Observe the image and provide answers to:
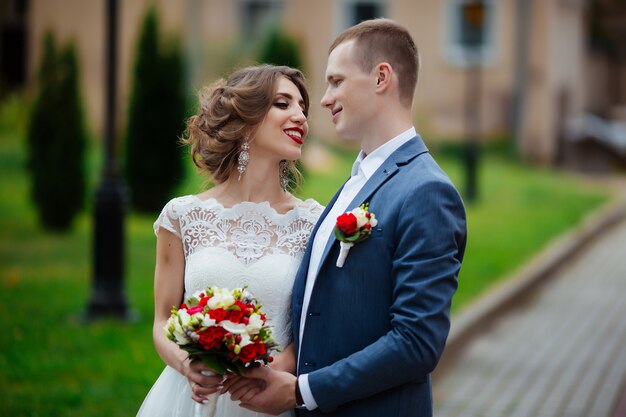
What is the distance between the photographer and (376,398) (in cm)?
339

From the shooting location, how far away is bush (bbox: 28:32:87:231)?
590 inches

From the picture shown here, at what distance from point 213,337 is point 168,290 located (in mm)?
657

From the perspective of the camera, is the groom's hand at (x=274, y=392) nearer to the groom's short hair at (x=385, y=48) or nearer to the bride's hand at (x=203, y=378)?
the bride's hand at (x=203, y=378)

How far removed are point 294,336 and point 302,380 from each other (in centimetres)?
37

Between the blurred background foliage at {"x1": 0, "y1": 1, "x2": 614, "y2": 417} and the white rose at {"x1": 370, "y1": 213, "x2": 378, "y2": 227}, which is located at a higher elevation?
the white rose at {"x1": 370, "y1": 213, "x2": 378, "y2": 227}

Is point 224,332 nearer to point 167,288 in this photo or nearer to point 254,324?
point 254,324

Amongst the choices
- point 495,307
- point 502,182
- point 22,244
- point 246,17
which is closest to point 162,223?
point 495,307

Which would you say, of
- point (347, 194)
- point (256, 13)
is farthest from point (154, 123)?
point (256, 13)

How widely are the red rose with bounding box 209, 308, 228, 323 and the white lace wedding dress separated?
0.52 metres

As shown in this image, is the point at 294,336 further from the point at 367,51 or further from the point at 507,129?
the point at 507,129

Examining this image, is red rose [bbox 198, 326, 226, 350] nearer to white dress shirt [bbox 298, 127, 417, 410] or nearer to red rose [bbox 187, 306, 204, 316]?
red rose [bbox 187, 306, 204, 316]

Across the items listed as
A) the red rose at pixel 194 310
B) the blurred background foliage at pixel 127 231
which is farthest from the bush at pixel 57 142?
the red rose at pixel 194 310

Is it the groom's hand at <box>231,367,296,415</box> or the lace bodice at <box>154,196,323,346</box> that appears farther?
the lace bodice at <box>154,196,323,346</box>

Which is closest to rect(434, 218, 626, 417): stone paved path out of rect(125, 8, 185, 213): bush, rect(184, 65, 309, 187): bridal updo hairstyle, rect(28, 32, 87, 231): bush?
rect(184, 65, 309, 187): bridal updo hairstyle
